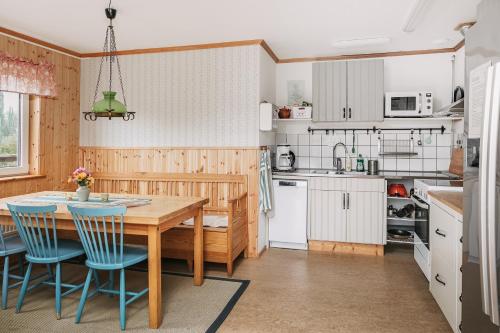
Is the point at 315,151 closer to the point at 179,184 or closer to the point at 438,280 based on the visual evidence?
the point at 179,184

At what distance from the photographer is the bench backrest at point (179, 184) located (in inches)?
167

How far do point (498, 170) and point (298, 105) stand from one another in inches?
144

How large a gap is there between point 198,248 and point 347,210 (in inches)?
75.9

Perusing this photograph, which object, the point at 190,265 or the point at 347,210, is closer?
the point at 190,265

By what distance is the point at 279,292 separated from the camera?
3.19 m

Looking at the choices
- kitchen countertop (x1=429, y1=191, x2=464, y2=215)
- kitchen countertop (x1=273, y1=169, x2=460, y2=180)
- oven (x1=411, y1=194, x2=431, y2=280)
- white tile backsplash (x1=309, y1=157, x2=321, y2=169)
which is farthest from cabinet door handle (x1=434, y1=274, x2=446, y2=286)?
white tile backsplash (x1=309, y1=157, x2=321, y2=169)

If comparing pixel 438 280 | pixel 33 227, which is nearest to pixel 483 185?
pixel 438 280

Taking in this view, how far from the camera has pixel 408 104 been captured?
4348 millimetres

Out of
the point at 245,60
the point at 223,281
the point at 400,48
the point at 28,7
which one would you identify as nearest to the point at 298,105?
the point at 245,60

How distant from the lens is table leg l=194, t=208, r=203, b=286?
3215mm

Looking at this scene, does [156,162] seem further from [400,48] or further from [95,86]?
[400,48]

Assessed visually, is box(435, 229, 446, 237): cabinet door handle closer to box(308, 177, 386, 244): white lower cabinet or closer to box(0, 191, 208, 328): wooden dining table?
box(308, 177, 386, 244): white lower cabinet

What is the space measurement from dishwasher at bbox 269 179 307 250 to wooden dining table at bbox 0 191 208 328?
142 cm

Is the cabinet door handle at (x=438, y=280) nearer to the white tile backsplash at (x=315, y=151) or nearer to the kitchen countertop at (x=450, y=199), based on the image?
the kitchen countertop at (x=450, y=199)
